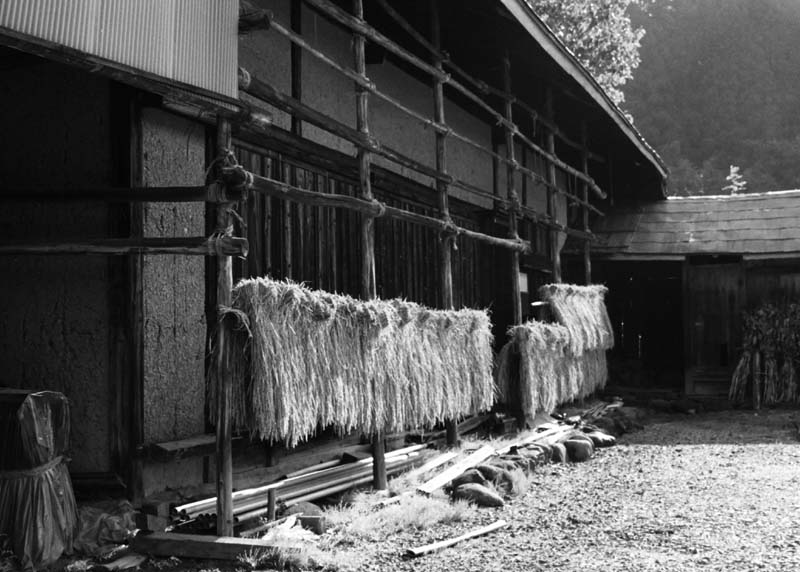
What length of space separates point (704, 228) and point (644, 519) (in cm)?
1028

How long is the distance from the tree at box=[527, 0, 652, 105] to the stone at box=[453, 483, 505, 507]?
1928 cm

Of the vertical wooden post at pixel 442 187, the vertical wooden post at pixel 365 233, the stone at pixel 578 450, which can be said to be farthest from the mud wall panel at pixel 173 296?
the stone at pixel 578 450

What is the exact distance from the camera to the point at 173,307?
596 centimetres

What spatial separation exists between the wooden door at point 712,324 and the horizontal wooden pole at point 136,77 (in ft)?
36.7

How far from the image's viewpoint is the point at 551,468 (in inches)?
337

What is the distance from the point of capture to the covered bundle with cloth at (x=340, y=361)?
5133 mm

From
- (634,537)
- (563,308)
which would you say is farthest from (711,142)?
(634,537)

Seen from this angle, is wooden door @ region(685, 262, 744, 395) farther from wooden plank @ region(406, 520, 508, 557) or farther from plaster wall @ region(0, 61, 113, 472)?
plaster wall @ region(0, 61, 113, 472)

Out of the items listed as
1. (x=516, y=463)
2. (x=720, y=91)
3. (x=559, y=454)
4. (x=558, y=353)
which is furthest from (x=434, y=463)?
(x=720, y=91)

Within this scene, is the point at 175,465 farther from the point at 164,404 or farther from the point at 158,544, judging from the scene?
the point at 158,544

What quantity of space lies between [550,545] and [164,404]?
271 centimetres

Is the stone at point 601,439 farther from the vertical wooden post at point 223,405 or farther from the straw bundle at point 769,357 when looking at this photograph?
the vertical wooden post at point 223,405

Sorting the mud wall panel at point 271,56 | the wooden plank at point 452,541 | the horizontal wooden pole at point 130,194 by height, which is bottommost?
the wooden plank at point 452,541

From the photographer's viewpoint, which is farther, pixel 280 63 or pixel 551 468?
pixel 551 468
